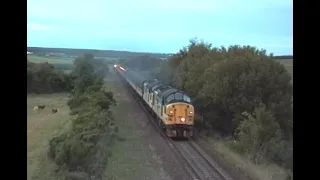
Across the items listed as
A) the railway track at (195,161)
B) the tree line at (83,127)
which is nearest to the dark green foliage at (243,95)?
the railway track at (195,161)

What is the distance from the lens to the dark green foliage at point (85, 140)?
8.70 m

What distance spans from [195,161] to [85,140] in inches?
108

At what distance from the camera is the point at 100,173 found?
868 cm

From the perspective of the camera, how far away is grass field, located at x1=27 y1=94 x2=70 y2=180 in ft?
27.5

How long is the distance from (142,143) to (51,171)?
4.71 m

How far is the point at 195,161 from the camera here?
425 inches

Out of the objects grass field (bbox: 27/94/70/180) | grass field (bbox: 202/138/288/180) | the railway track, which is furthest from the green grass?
grass field (bbox: 202/138/288/180)

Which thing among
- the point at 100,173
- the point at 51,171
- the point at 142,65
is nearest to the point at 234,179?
the point at 100,173

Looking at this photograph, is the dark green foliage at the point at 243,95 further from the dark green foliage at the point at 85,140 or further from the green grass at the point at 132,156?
the dark green foliage at the point at 85,140

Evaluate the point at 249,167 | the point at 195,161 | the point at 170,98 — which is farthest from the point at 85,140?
the point at 170,98

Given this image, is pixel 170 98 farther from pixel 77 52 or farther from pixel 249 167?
pixel 77 52
